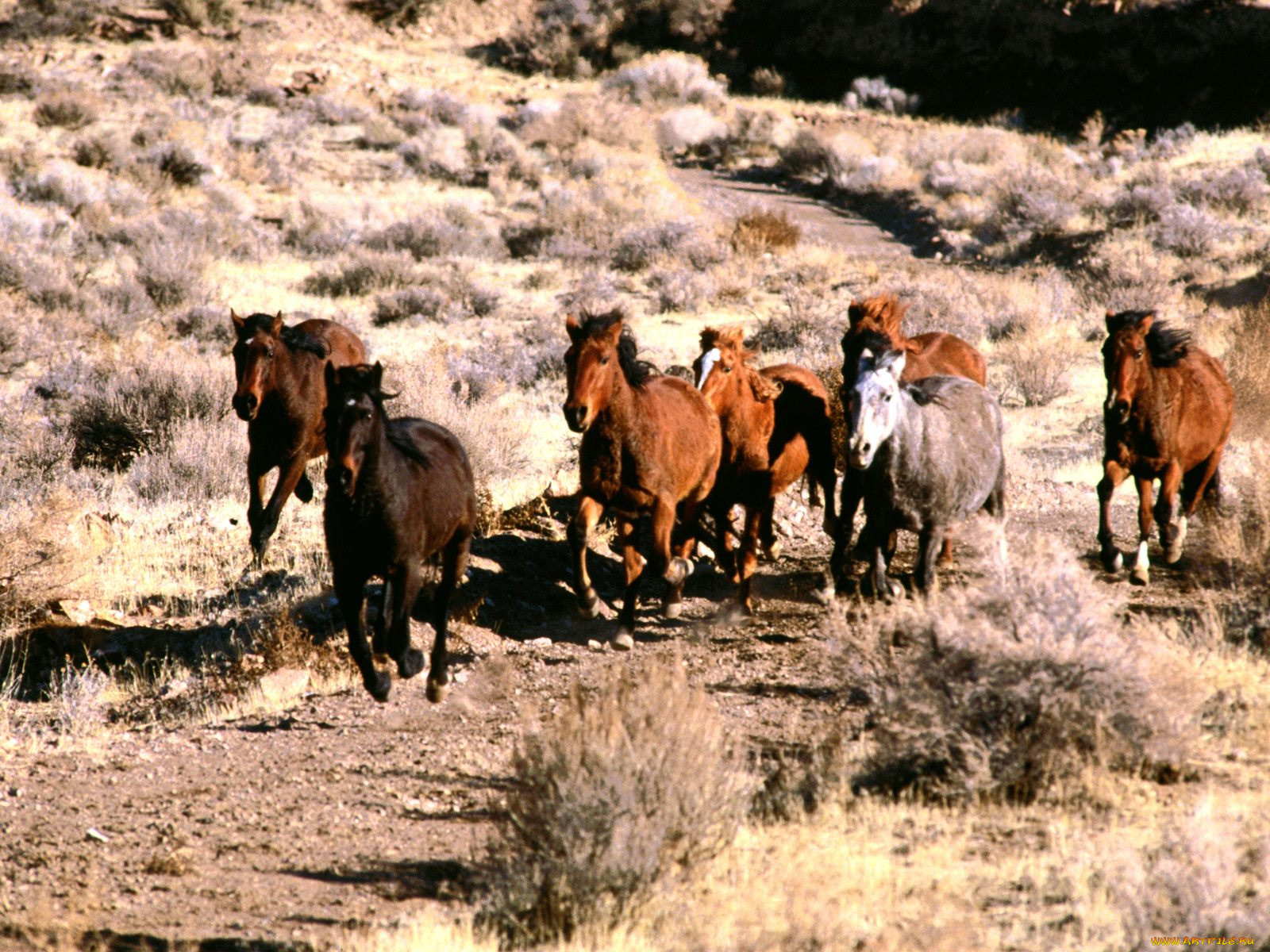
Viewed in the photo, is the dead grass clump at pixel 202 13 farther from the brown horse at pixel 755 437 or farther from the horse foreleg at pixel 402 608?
the horse foreleg at pixel 402 608

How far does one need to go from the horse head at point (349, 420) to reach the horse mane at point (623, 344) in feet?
6.02

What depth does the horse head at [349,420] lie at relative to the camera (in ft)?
23.3

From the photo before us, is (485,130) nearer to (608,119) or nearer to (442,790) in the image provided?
(608,119)

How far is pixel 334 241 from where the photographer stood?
2681cm

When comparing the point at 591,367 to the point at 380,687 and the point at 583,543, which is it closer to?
the point at 583,543

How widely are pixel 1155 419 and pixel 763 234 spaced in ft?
59.2

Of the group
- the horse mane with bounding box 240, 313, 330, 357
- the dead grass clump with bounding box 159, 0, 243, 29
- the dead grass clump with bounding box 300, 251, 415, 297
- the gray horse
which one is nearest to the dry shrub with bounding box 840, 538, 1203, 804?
the gray horse

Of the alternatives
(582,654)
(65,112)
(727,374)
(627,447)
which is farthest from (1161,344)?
(65,112)

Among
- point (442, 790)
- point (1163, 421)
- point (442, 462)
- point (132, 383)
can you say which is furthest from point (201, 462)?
point (1163, 421)

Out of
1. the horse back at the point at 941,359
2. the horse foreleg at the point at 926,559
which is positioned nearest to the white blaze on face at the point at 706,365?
the horse back at the point at 941,359

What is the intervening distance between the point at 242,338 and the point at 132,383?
6739 millimetres

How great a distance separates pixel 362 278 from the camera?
24.4 metres

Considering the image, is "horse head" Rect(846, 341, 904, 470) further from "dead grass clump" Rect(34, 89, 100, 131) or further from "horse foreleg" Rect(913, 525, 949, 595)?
"dead grass clump" Rect(34, 89, 100, 131)

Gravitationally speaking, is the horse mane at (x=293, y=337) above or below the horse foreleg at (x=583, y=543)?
above
